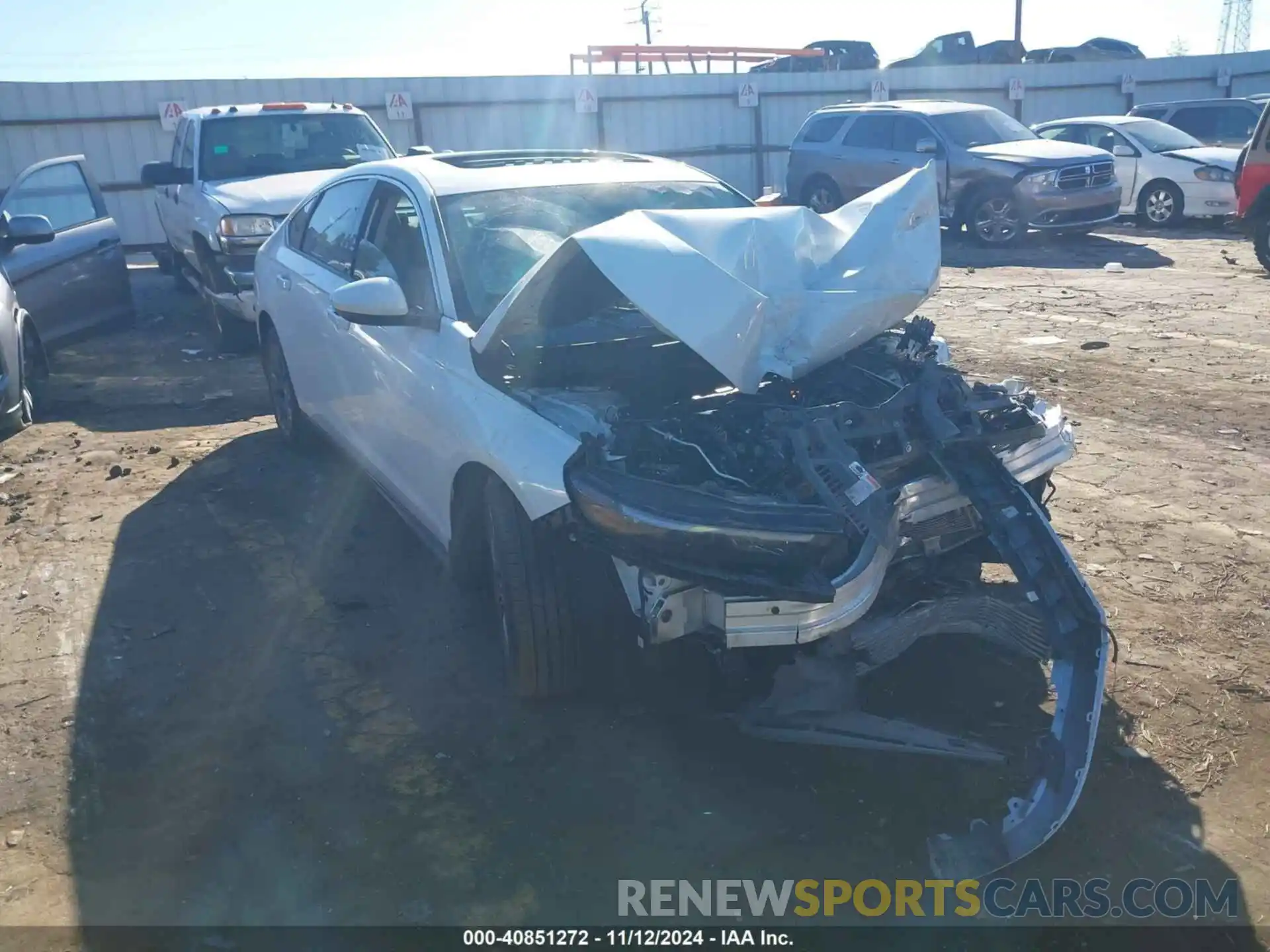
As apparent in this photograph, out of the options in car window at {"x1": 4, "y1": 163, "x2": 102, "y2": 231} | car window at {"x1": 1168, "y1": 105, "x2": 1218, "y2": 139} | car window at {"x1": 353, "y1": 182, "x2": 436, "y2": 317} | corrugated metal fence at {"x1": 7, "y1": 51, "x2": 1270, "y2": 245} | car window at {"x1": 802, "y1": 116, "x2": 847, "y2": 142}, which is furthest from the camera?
car window at {"x1": 1168, "y1": 105, "x2": 1218, "y2": 139}

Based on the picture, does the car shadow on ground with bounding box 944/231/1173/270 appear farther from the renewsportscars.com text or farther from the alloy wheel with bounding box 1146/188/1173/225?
the renewsportscars.com text

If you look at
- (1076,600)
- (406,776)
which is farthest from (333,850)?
(1076,600)

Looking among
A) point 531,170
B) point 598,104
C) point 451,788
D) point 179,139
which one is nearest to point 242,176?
point 179,139

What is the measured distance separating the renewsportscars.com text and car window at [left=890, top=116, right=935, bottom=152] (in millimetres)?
13398

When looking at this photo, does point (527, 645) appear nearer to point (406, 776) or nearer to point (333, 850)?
point (406, 776)

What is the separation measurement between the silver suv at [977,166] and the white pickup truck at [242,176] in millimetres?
5711

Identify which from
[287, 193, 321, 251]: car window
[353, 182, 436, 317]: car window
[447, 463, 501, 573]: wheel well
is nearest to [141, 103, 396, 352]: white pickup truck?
[287, 193, 321, 251]: car window

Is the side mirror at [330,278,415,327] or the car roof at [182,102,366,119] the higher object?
the car roof at [182,102,366,119]

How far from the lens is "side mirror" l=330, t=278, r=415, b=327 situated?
13.1ft

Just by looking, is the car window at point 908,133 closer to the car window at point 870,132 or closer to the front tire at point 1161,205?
the car window at point 870,132

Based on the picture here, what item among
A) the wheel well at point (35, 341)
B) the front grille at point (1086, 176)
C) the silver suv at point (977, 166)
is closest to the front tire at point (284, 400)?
the wheel well at point (35, 341)

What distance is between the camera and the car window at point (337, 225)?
4.99 m

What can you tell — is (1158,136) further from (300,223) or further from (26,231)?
(26,231)

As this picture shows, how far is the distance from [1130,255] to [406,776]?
12468mm
